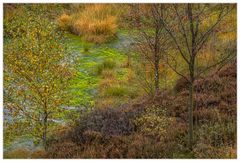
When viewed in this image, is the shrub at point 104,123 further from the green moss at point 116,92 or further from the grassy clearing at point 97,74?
the green moss at point 116,92

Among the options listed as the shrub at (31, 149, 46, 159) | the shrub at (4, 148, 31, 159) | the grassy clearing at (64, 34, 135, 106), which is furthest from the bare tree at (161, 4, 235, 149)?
the shrub at (4, 148, 31, 159)

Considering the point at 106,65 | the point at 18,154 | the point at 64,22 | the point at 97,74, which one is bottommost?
the point at 18,154

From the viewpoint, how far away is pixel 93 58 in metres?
16.2

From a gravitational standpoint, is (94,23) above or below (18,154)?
above

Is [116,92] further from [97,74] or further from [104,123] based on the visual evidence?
[104,123]

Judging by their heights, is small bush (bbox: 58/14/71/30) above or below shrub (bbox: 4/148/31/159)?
above

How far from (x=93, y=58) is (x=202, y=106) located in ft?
23.7

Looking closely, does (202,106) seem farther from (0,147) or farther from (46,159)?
(0,147)

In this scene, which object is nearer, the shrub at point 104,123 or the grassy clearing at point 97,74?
the shrub at point 104,123

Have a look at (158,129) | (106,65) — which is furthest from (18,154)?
(106,65)

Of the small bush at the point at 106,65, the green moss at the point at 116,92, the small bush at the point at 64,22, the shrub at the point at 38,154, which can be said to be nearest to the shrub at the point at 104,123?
the shrub at the point at 38,154

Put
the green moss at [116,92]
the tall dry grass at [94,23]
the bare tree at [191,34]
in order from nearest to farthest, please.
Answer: the bare tree at [191,34] < the green moss at [116,92] < the tall dry grass at [94,23]

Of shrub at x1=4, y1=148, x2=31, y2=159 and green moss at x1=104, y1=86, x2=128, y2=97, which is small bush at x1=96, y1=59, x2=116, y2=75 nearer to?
green moss at x1=104, y1=86, x2=128, y2=97

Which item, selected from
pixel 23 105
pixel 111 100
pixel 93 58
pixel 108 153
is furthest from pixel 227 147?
pixel 93 58
